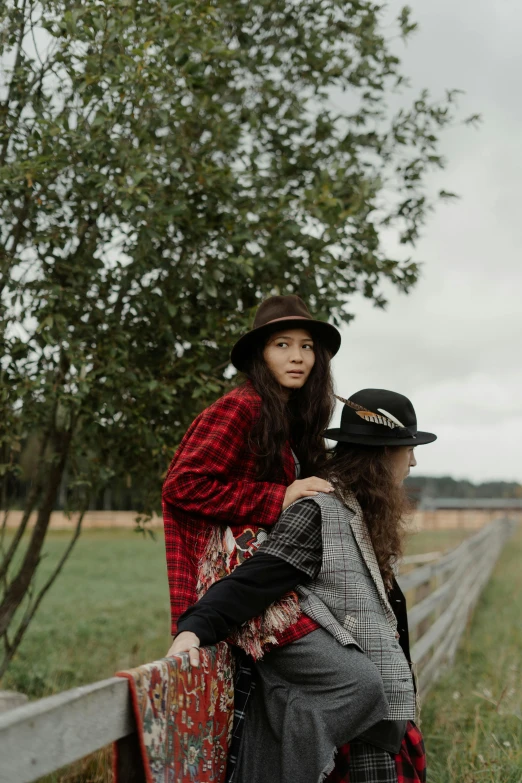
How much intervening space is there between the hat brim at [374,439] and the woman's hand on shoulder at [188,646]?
2.53 ft

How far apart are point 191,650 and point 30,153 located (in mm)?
3424

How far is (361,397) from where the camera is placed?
247cm

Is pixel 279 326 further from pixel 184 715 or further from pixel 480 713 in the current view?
pixel 480 713

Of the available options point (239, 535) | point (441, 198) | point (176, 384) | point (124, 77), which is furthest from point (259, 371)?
point (441, 198)

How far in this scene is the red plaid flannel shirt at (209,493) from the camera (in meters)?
2.30

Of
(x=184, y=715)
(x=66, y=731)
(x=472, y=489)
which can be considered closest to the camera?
(x=66, y=731)

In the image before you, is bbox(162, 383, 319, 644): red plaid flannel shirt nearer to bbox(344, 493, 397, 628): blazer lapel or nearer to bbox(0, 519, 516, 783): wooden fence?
bbox(344, 493, 397, 628): blazer lapel

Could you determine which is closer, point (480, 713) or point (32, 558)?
point (480, 713)

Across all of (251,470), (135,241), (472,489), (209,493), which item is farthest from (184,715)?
(472,489)

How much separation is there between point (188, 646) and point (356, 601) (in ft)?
1.63

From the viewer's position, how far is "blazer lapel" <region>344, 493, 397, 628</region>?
7.22 feet

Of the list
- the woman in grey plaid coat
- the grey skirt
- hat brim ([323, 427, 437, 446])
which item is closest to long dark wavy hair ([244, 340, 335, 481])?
hat brim ([323, 427, 437, 446])

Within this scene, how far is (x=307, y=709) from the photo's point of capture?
2014 millimetres

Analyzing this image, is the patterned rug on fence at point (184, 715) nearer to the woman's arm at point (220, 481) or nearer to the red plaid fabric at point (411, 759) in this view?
the woman's arm at point (220, 481)
